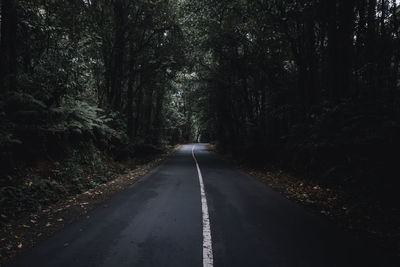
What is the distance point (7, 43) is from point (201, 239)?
9.13m

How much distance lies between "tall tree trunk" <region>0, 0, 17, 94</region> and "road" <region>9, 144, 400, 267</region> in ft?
18.4

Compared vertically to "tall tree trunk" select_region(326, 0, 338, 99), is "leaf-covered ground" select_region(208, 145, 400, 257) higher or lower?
lower

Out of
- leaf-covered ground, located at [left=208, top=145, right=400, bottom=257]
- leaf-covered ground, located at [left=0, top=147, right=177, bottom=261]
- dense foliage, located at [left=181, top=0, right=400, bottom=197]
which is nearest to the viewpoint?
leaf-covered ground, located at [left=0, top=147, right=177, bottom=261]

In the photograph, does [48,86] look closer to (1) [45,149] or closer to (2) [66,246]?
(1) [45,149]

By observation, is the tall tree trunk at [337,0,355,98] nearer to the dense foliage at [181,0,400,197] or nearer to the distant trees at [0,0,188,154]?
the dense foliage at [181,0,400,197]

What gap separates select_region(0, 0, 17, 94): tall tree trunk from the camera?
7.59m

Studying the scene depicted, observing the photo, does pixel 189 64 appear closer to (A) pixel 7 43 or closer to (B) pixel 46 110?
(B) pixel 46 110

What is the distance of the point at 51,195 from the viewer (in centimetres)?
675

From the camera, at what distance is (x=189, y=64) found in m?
18.3

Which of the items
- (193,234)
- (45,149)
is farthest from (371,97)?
(45,149)

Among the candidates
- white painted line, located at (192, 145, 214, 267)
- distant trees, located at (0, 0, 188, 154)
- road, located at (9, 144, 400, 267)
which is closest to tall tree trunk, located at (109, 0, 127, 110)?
distant trees, located at (0, 0, 188, 154)

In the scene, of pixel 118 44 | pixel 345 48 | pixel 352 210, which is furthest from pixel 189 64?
pixel 352 210

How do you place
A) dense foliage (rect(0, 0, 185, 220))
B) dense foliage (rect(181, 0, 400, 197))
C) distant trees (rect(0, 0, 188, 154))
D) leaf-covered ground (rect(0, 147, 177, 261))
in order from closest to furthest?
1. leaf-covered ground (rect(0, 147, 177, 261))
2. dense foliage (rect(0, 0, 185, 220))
3. dense foliage (rect(181, 0, 400, 197))
4. distant trees (rect(0, 0, 188, 154))

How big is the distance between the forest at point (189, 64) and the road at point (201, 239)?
1.44 m
